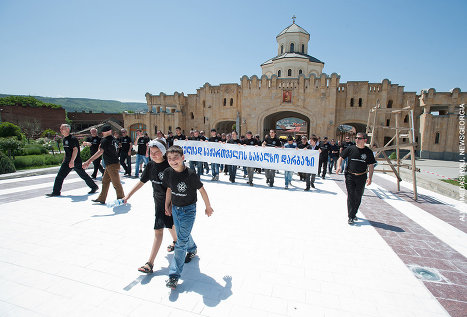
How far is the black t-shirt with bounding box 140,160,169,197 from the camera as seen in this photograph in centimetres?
347

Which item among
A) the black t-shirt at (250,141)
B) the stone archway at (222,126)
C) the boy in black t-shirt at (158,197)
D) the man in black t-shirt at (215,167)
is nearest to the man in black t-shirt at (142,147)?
the man in black t-shirt at (215,167)

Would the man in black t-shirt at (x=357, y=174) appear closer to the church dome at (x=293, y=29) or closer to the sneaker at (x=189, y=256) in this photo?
the sneaker at (x=189, y=256)

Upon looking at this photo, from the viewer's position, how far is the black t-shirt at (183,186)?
310cm

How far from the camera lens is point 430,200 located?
793 centimetres

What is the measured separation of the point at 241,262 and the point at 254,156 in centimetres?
588

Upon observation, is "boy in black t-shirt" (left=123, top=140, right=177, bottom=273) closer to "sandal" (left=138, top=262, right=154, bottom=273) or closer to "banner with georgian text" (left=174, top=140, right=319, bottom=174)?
"sandal" (left=138, top=262, right=154, bottom=273)

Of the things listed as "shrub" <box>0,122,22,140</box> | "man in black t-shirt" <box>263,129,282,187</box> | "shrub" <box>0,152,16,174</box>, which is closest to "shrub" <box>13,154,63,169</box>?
"shrub" <box>0,152,16,174</box>

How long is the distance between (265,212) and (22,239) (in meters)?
5.11

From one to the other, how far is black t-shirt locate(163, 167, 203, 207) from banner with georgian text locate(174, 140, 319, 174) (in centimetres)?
625

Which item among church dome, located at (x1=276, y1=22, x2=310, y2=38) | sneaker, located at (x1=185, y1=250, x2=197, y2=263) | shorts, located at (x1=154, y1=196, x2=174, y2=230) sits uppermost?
church dome, located at (x1=276, y1=22, x2=310, y2=38)

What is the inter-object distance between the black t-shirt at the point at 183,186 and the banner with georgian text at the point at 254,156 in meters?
6.25

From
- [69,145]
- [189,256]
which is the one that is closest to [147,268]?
[189,256]

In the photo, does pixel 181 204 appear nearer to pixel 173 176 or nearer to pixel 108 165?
pixel 173 176

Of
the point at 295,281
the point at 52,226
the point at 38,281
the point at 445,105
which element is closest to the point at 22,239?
the point at 52,226
